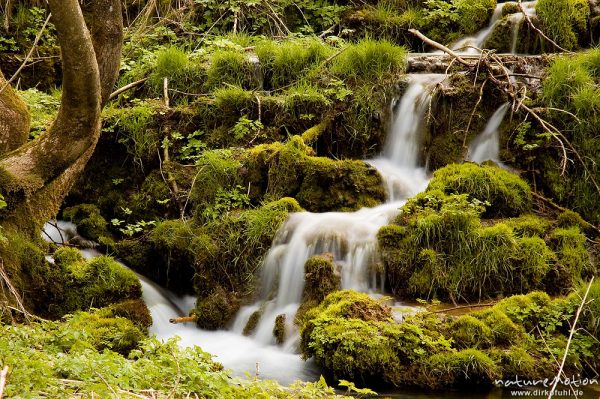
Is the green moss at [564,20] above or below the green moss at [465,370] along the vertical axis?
above

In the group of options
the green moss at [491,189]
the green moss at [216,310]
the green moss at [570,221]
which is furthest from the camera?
the green moss at [491,189]

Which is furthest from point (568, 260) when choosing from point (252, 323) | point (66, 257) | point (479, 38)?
point (479, 38)

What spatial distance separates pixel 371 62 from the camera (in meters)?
9.19

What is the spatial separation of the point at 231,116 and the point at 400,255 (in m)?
3.67

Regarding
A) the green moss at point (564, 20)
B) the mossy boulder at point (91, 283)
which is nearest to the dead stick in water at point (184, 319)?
the mossy boulder at point (91, 283)

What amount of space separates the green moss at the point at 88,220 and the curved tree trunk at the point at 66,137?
5.57 ft

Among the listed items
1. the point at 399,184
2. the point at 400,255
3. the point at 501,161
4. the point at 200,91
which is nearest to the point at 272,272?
the point at 400,255

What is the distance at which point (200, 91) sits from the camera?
9.79 meters

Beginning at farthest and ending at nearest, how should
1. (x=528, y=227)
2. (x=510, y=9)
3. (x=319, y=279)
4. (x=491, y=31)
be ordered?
1. (x=510, y=9)
2. (x=491, y=31)
3. (x=528, y=227)
4. (x=319, y=279)

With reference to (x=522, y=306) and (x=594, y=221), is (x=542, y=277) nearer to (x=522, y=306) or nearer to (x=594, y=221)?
(x=522, y=306)

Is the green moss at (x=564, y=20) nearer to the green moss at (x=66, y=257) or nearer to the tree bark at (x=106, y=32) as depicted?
the tree bark at (x=106, y=32)

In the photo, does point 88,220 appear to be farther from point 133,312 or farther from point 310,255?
point 310,255

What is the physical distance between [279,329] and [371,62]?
4.54m

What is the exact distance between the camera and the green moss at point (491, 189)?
7164 millimetres
